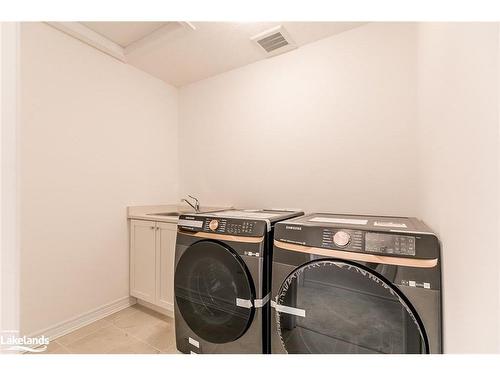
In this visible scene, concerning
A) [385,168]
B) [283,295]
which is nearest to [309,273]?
[283,295]

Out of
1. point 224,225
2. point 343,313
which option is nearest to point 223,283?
point 224,225

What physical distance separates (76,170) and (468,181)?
7.89 ft

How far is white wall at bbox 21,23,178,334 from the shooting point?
1.65m

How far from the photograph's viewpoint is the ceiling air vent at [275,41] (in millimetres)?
1830

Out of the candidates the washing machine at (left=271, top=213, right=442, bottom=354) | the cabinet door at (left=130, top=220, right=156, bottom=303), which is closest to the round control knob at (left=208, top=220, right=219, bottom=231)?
the washing machine at (left=271, top=213, right=442, bottom=354)

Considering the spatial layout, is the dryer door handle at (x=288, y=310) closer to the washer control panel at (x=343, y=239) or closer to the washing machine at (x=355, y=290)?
the washing machine at (x=355, y=290)

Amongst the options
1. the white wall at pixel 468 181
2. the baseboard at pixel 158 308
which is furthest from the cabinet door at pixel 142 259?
the white wall at pixel 468 181

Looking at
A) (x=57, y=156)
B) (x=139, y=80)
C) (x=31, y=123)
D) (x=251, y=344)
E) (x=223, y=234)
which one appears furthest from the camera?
(x=139, y=80)

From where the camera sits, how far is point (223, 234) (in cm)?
132

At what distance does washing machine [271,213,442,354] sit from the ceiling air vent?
1.58 metres

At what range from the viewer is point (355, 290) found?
3.06ft
